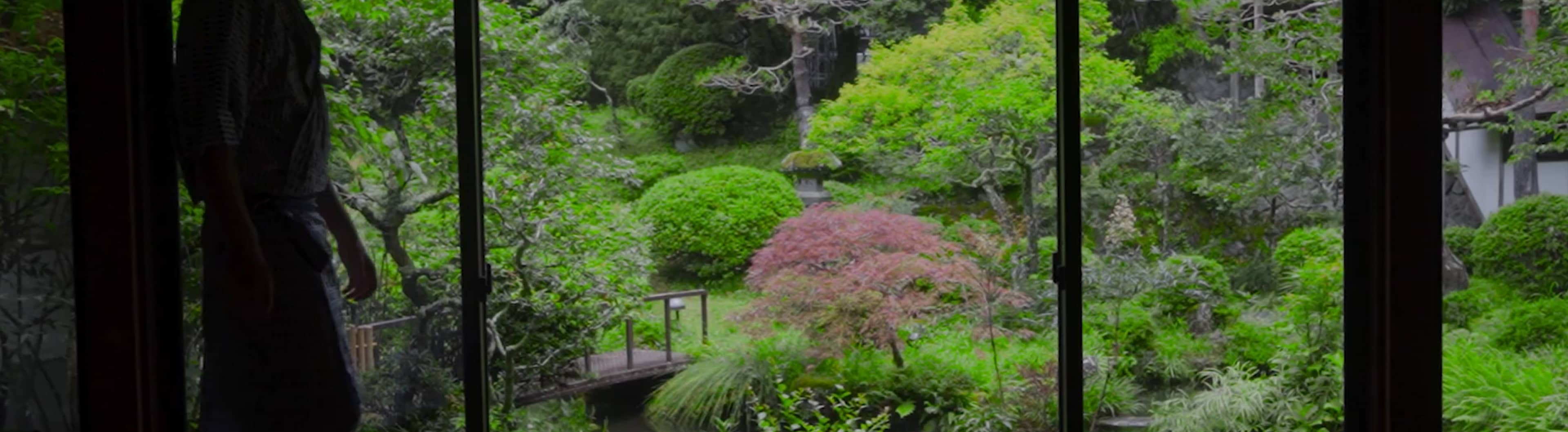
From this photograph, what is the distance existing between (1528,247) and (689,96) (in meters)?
A: 3.13

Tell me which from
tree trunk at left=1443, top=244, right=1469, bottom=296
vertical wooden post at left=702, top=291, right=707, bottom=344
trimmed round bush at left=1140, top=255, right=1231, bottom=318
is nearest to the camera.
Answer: tree trunk at left=1443, top=244, right=1469, bottom=296

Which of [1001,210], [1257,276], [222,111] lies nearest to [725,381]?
[1001,210]

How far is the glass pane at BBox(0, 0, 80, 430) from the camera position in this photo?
215 cm

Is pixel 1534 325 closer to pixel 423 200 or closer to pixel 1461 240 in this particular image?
pixel 1461 240

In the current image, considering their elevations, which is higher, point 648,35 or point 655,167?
point 648,35

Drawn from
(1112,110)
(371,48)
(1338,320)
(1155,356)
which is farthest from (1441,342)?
(371,48)

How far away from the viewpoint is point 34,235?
7.07 feet

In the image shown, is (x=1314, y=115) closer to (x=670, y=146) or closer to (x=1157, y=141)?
(x=1157, y=141)

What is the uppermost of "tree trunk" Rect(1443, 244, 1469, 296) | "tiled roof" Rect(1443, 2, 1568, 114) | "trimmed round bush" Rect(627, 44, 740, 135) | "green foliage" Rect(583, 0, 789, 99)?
"green foliage" Rect(583, 0, 789, 99)

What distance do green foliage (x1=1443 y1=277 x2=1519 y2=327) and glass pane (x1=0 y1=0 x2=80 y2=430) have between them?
2.62 metres

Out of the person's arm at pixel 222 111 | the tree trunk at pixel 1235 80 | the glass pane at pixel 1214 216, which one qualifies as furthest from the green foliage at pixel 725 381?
the person's arm at pixel 222 111

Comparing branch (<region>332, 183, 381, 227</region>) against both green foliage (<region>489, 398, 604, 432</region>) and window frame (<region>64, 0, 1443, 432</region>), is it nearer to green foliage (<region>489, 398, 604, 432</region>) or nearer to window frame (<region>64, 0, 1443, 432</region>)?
window frame (<region>64, 0, 1443, 432</region>)

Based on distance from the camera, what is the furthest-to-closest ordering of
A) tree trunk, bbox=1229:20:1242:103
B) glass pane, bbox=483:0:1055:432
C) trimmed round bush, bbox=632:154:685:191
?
trimmed round bush, bbox=632:154:685:191 → glass pane, bbox=483:0:1055:432 → tree trunk, bbox=1229:20:1242:103

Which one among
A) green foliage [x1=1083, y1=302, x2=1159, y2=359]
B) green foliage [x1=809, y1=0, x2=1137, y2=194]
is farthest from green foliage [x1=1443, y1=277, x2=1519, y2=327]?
green foliage [x1=809, y1=0, x2=1137, y2=194]
